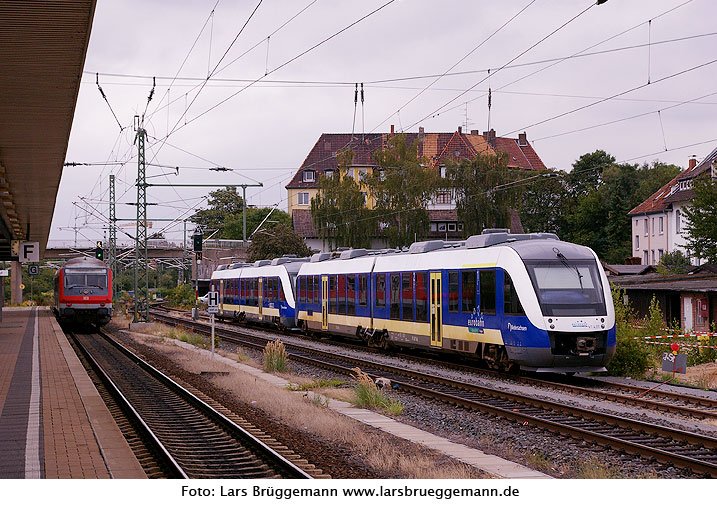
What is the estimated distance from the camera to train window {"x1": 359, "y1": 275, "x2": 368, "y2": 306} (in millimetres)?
27766

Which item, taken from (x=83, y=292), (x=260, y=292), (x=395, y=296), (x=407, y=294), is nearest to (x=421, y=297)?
(x=407, y=294)

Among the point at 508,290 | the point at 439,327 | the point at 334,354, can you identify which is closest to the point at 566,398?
the point at 508,290

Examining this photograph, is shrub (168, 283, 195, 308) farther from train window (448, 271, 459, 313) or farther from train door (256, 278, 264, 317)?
train window (448, 271, 459, 313)

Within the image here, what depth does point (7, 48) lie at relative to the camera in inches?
447

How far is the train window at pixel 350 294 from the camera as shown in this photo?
29.0 m

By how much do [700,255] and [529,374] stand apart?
30318 mm

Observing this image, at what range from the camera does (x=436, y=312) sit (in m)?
22.3

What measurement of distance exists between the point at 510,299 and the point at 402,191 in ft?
147

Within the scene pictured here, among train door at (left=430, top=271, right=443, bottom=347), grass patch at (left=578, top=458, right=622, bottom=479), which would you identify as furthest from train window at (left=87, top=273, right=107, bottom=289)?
grass patch at (left=578, top=458, right=622, bottom=479)

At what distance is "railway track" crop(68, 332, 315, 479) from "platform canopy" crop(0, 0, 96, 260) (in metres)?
5.11

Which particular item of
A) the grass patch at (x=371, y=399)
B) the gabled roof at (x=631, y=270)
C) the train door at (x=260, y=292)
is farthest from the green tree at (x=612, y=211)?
the grass patch at (x=371, y=399)

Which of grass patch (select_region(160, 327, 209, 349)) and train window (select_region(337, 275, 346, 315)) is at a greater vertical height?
train window (select_region(337, 275, 346, 315))

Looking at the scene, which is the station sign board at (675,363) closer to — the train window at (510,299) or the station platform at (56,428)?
the train window at (510,299)

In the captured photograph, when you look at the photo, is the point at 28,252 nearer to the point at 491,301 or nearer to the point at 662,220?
the point at 491,301
